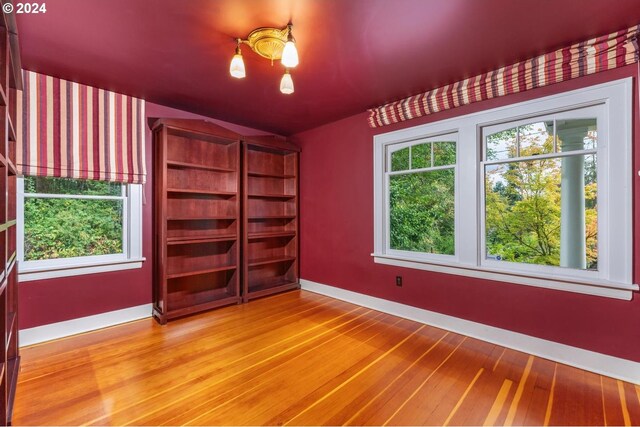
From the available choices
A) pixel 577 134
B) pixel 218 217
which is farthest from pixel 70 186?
pixel 577 134

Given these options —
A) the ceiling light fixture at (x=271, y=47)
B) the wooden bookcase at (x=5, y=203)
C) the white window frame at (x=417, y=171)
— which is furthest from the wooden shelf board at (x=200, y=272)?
the ceiling light fixture at (x=271, y=47)

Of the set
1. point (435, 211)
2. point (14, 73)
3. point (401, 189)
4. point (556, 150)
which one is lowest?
point (435, 211)

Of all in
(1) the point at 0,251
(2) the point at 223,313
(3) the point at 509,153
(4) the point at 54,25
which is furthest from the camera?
(2) the point at 223,313

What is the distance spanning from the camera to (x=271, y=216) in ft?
13.8

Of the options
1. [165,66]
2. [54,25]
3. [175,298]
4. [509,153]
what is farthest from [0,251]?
[509,153]

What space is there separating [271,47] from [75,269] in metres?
2.73

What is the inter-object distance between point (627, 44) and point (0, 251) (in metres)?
3.90

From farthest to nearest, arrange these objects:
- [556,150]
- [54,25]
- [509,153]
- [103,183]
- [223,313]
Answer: [223,313] < [103,183] < [509,153] < [556,150] < [54,25]

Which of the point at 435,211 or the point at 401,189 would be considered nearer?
the point at 435,211

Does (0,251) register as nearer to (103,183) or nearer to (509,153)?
(103,183)

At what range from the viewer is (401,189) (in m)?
3.40

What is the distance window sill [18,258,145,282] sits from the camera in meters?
2.54

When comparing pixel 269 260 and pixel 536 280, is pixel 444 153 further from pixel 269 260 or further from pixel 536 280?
pixel 269 260

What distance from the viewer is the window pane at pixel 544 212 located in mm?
2248
